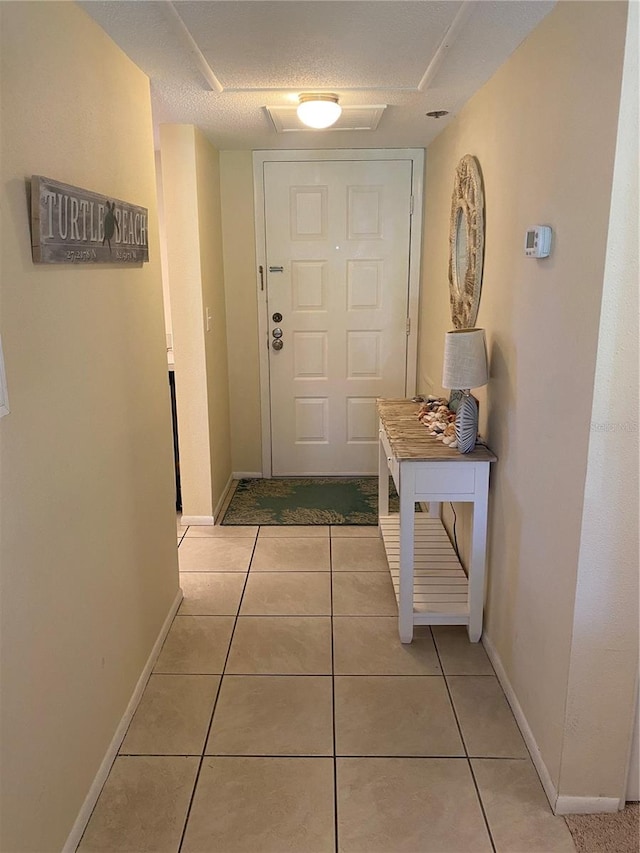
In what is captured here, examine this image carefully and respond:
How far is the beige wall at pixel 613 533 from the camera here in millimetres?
1395

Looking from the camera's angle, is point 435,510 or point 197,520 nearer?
point 435,510

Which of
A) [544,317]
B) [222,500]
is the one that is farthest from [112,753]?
[222,500]

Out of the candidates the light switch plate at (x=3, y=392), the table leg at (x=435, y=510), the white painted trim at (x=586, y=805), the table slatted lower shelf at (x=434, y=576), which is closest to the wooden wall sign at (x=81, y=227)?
the light switch plate at (x=3, y=392)

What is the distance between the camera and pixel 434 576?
271 cm

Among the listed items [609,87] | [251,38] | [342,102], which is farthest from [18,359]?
[342,102]

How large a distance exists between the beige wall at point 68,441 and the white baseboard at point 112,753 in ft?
0.11

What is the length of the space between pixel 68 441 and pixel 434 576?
1673mm

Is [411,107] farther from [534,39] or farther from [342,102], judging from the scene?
[534,39]

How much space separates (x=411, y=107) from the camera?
2.82m

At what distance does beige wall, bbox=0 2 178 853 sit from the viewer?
1355mm

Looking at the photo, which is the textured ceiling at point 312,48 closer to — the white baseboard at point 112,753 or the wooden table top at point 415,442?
the wooden table top at point 415,442

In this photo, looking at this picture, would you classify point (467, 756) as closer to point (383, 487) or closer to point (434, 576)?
point (434, 576)

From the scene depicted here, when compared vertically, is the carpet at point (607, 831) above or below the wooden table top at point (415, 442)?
below

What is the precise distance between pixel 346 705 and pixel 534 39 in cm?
219
